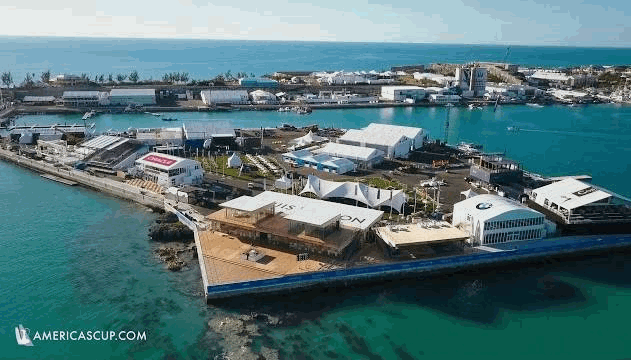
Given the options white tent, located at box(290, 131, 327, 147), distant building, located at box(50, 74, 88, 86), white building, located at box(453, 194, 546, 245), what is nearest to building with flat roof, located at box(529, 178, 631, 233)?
white building, located at box(453, 194, 546, 245)

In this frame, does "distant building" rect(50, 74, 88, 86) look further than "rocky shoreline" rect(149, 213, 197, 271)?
Yes

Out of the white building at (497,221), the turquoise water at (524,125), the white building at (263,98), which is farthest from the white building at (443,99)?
the white building at (497,221)

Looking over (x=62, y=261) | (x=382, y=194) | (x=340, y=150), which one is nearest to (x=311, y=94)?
(x=340, y=150)

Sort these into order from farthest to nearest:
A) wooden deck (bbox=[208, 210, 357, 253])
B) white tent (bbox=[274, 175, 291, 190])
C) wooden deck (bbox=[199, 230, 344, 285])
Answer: white tent (bbox=[274, 175, 291, 190]), wooden deck (bbox=[208, 210, 357, 253]), wooden deck (bbox=[199, 230, 344, 285])

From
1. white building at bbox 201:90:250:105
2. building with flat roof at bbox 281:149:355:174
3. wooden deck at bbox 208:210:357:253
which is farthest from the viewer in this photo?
white building at bbox 201:90:250:105

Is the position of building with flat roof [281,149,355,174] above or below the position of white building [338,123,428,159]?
below

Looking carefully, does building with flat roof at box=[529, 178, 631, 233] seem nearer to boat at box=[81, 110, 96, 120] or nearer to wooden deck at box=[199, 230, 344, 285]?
wooden deck at box=[199, 230, 344, 285]

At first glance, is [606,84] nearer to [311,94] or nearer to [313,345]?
[311,94]
